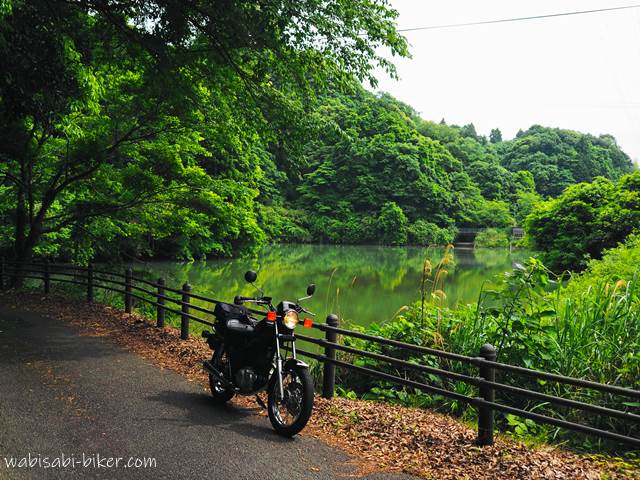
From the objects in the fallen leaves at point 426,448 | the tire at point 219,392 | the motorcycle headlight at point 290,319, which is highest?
the motorcycle headlight at point 290,319

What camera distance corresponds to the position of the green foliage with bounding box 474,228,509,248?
66.5 meters

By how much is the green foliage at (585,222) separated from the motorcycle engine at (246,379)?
18226 mm

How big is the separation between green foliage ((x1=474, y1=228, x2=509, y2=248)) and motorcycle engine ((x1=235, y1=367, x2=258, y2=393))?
65.8 m

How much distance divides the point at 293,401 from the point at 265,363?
0.52 m

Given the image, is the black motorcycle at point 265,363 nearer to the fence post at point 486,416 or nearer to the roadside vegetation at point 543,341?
the fence post at point 486,416

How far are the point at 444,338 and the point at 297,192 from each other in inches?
2473

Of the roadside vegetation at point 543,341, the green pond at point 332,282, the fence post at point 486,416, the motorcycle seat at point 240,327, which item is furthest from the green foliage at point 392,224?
the fence post at point 486,416

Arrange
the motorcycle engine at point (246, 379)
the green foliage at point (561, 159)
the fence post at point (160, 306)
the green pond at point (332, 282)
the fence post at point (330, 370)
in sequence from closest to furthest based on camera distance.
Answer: the motorcycle engine at point (246, 379) → the fence post at point (330, 370) → the fence post at point (160, 306) → the green pond at point (332, 282) → the green foliage at point (561, 159)

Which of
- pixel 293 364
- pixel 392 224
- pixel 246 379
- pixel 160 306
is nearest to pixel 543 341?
pixel 293 364

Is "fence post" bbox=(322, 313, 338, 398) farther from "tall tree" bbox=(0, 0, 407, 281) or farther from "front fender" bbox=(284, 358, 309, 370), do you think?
"tall tree" bbox=(0, 0, 407, 281)

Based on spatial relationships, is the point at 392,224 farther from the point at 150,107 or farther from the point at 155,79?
the point at 155,79

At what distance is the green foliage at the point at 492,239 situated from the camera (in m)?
66.5

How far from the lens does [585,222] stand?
22344mm

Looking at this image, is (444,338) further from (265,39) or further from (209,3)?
(209,3)
